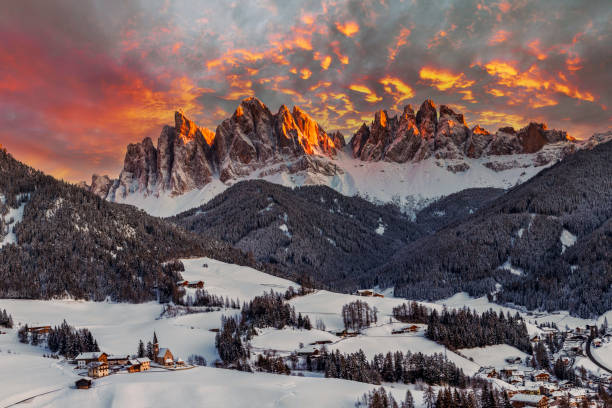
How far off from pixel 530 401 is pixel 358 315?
6469 centimetres

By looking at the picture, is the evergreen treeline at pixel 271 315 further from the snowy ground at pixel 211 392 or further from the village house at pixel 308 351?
the snowy ground at pixel 211 392

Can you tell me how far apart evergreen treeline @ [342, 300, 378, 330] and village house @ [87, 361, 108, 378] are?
210 ft

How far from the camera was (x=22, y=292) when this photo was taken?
541 ft

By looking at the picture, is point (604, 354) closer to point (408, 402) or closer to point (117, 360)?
point (408, 402)

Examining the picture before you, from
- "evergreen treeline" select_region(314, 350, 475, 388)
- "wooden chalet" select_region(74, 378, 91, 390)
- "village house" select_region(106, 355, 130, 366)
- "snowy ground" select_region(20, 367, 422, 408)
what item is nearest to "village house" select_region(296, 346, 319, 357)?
"evergreen treeline" select_region(314, 350, 475, 388)

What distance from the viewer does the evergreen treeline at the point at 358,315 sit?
143625 millimetres

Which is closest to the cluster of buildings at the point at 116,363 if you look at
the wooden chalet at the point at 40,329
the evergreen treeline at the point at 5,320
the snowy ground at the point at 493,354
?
the wooden chalet at the point at 40,329

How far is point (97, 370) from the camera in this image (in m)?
91.8

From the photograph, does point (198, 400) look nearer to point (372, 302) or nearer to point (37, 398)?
point (37, 398)

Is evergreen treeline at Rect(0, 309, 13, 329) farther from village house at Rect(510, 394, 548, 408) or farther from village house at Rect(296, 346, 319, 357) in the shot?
village house at Rect(510, 394, 548, 408)

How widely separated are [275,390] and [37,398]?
33121mm

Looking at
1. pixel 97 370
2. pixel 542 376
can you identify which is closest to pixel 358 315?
pixel 542 376

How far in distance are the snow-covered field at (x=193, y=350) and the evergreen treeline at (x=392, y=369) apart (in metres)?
4.60

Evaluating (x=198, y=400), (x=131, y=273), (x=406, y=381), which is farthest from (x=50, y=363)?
(x=131, y=273)
